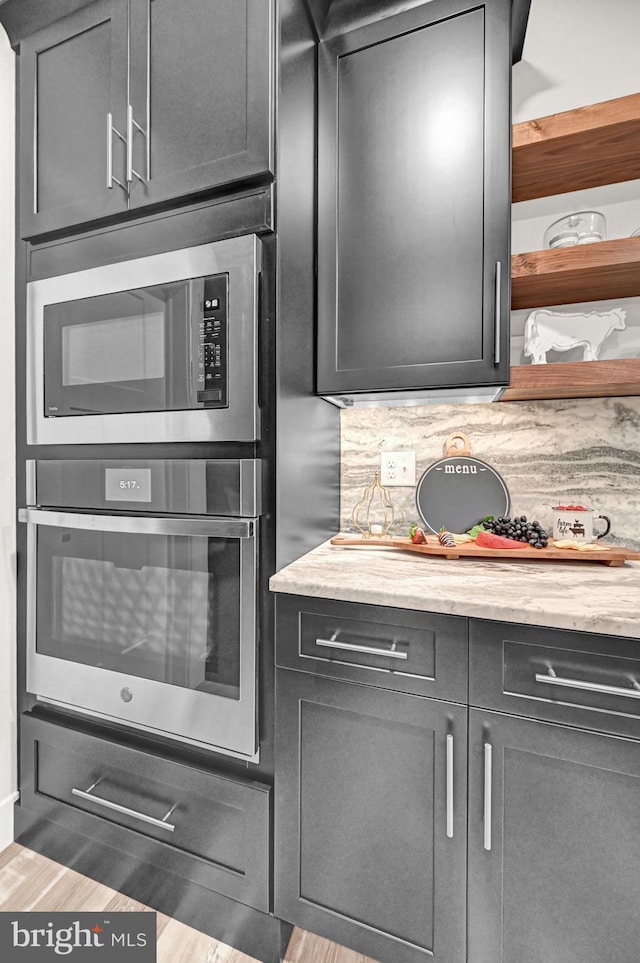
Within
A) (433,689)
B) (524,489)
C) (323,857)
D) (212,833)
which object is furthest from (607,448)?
(212,833)

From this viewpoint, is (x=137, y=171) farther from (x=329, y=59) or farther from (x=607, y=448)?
(x=607, y=448)

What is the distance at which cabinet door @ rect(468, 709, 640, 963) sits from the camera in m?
0.90

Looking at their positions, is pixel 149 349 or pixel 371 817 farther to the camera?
pixel 149 349

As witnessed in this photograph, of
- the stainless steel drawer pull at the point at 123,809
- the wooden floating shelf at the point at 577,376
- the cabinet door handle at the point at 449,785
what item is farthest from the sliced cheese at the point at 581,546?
the stainless steel drawer pull at the point at 123,809

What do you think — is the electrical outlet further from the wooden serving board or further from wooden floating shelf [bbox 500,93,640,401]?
wooden floating shelf [bbox 500,93,640,401]

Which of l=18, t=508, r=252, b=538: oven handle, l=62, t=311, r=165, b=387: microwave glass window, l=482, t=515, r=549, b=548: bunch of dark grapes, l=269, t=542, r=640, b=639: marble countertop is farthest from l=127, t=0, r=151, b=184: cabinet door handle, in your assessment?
l=482, t=515, r=549, b=548: bunch of dark grapes

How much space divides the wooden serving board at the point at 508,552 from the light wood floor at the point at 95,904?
103cm

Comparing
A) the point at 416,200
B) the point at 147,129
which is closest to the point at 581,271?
the point at 416,200

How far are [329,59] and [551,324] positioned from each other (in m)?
1.00

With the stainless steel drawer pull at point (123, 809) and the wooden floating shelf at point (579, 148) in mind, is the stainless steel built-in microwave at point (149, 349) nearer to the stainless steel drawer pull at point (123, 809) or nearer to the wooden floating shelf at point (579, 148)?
the wooden floating shelf at point (579, 148)

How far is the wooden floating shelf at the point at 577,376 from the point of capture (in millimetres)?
1243

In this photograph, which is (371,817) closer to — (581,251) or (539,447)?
(539,447)

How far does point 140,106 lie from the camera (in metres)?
1.33

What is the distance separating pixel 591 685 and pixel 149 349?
1273 millimetres
